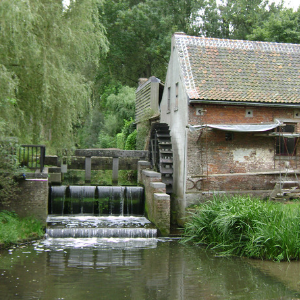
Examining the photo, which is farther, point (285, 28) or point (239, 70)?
point (285, 28)

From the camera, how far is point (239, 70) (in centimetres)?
1736

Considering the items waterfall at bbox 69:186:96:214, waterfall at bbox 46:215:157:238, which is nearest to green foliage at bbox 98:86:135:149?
waterfall at bbox 69:186:96:214

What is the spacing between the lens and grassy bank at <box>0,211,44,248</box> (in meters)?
12.5

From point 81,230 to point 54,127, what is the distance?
11.0 feet

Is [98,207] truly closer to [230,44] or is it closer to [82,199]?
[82,199]

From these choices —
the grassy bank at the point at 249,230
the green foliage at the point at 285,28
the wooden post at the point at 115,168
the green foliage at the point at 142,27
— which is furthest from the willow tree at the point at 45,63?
the green foliage at the point at 142,27

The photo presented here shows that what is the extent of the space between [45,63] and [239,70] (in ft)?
25.0

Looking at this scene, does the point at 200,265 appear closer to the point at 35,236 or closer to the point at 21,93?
the point at 35,236

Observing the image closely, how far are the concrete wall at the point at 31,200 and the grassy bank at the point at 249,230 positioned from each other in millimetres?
4776

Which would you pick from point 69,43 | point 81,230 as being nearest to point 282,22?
point 69,43

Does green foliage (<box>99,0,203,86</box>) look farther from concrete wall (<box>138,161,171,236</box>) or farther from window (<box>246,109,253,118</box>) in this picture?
concrete wall (<box>138,161,171,236</box>)

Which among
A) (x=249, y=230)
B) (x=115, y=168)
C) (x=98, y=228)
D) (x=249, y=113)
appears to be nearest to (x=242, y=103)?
(x=249, y=113)

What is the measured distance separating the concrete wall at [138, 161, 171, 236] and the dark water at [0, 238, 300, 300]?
1.35 meters

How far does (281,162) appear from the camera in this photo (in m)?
16.8
